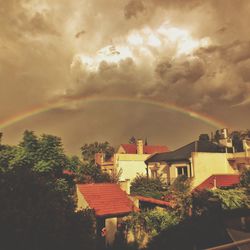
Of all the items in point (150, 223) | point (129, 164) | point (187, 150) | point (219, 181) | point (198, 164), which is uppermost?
point (187, 150)

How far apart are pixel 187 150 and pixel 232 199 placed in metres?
17.0

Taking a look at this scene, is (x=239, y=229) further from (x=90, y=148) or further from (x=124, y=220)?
(x=90, y=148)

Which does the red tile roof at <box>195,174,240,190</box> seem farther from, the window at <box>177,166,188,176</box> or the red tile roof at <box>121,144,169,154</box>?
the red tile roof at <box>121,144,169,154</box>

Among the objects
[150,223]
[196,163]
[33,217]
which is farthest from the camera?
[196,163]

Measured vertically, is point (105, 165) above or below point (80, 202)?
above

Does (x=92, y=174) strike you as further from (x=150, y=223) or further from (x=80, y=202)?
(x=150, y=223)

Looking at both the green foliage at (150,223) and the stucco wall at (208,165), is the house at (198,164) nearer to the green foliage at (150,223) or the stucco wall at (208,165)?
the stucco wall at (208,165)

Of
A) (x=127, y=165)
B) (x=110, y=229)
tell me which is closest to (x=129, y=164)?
(x=127, y=165)

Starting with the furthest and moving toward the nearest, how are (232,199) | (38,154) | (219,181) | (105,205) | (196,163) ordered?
(196,163) → (219,181) → (232,199) → (105,205) → (38,154)

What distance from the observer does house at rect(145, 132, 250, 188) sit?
113ft

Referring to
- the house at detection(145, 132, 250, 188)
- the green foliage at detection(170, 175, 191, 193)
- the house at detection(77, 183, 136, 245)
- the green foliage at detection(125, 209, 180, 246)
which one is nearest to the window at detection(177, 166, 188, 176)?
the house at detection(145, 132, 250, 188)

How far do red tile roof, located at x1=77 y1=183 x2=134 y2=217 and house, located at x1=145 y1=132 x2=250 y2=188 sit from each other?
43.3 feet

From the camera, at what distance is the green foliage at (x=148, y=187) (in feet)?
110

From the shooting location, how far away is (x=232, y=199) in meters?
21.4
